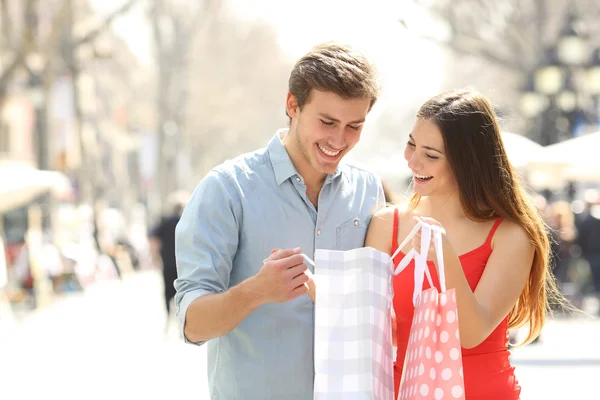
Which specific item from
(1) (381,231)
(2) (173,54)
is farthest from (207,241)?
(2) (173,54)

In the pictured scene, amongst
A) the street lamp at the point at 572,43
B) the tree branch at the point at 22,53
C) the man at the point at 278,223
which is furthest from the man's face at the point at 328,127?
the tree branch at the point at 22,53

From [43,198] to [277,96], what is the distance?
38413 mm

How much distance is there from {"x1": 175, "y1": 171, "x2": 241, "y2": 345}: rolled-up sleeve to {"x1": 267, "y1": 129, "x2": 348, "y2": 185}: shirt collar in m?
0.17

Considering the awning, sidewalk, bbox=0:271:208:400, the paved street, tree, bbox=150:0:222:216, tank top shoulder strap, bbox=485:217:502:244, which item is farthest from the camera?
tree, bbox=150:0:222:216

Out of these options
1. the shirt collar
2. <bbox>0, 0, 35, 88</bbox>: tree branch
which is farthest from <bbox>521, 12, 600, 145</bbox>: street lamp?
the shirt collar

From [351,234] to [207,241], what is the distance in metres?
0.54

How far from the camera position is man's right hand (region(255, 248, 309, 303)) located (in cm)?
319

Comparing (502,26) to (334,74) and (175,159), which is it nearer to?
(175,159)

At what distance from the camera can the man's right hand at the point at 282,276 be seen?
319 centimetres

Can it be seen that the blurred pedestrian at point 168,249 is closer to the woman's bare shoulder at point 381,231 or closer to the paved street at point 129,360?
the paved street at point 129,360

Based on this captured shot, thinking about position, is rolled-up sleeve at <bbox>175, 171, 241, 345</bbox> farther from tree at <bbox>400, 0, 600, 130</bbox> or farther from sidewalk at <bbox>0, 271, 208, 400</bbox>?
tree at <bbox>400, 0, 600, 130</bbox>

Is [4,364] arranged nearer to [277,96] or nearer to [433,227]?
[433,227]

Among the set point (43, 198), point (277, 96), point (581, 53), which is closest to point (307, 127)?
point (581, 53)

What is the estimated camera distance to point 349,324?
330cm
